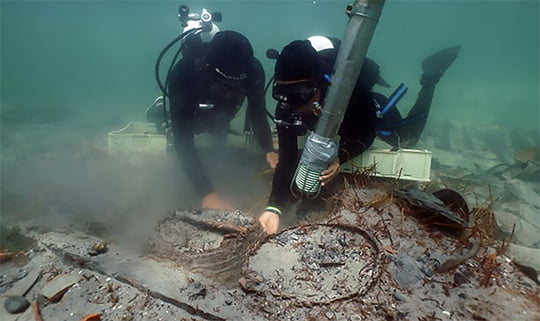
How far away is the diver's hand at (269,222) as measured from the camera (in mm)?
3829

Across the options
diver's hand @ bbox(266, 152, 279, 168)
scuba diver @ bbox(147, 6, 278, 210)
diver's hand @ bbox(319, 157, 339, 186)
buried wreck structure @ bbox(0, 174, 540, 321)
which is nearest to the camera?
buried wreck structure @ bbox(0, 174, 540, 321)

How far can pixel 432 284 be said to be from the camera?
8.95ft

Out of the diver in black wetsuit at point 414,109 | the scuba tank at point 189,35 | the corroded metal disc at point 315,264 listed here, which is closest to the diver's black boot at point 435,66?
the diver in black wetsuit at point 414,109

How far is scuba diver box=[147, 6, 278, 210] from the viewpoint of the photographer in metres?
4.63

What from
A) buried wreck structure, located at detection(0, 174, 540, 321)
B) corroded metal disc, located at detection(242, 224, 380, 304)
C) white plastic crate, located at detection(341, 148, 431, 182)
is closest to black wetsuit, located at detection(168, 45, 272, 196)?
buried wreck structure, located at detection(0, 174, 540, 321)

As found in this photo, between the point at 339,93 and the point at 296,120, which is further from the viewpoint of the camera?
the point at 296,120

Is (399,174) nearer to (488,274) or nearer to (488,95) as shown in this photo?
(488,274)

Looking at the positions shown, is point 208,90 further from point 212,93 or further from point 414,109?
point 414,109

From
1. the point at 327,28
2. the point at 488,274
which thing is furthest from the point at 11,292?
the point at 327,28

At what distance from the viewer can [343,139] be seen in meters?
4.25

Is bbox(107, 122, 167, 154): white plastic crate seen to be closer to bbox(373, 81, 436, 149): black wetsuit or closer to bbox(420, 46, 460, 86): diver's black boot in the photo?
bbox(373, 81, 436, 149): black wetsuit

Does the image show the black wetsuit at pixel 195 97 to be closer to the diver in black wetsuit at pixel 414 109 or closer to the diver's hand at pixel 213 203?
the diver's hand at pixel 213 203

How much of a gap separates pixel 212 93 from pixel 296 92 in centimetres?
202

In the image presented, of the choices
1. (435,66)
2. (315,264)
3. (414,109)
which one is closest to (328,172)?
(315,264)
